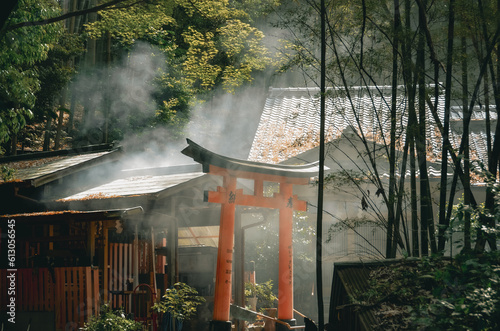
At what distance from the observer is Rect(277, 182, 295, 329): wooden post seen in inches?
354

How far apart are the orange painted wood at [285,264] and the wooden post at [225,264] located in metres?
1.25

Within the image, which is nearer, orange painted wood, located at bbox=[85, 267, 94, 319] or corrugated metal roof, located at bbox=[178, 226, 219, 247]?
orange painted wood, located at bbox=[85, 267, 94, 319]

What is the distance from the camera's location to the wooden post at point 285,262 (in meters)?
8.99

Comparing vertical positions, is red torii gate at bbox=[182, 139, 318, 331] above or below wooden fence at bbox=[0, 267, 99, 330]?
above

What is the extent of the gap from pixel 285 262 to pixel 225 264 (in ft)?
4.81

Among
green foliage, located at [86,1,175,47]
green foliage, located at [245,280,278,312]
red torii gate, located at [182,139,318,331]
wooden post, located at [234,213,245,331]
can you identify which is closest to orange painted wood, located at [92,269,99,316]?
red torii gate, located at [182,139,318,331]

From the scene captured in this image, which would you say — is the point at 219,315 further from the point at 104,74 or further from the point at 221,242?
the point at 104,74

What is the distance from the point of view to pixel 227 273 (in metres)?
8.23

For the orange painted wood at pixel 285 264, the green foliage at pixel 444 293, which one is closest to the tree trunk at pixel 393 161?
the green foliage at pixel 444 293

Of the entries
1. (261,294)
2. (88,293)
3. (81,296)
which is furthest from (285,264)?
(81,296)

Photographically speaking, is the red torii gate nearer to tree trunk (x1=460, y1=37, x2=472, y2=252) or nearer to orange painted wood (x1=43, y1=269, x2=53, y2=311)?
orange painted wood (x1=43, y1=269, x2=53, y2=311)

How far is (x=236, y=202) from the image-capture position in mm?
8602

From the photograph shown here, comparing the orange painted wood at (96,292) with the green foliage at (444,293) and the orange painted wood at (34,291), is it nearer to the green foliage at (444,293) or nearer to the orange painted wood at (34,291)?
the orange painted wood at (34,291)

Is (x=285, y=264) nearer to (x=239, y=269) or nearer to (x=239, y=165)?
(x=239, y=269)
